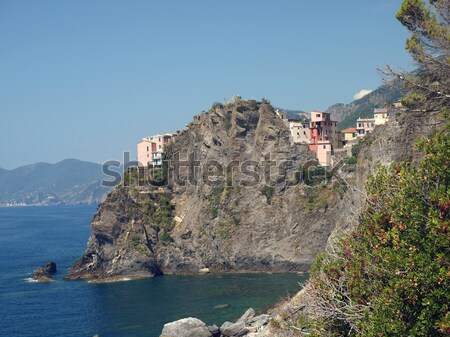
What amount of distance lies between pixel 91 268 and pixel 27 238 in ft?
193

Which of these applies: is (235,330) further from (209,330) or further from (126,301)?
(126,301)

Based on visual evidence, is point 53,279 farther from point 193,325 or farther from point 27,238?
point 27,238

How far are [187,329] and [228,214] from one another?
1445 inches

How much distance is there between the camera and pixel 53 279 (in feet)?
242

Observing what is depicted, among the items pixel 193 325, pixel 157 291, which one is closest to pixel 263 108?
pixel 157 291

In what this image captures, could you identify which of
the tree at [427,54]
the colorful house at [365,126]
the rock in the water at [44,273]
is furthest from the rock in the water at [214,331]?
the colorful house at [365,126]

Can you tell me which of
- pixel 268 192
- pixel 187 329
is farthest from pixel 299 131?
pixel 187 329

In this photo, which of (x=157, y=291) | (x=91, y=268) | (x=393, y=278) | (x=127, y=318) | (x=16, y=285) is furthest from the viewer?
(x=91, y=268)

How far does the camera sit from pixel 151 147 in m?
104

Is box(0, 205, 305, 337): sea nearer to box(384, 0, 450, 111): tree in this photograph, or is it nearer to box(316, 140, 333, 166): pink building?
box(316, 140, 333, 166): pink building

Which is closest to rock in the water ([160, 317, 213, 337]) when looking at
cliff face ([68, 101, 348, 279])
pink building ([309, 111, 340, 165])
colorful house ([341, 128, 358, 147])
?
cliff face ([68, 101, 348, 279])

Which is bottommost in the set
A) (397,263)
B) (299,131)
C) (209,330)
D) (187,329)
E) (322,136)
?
(209,330)

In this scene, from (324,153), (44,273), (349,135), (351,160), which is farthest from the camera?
(349,135)

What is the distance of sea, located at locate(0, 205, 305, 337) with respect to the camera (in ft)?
165
